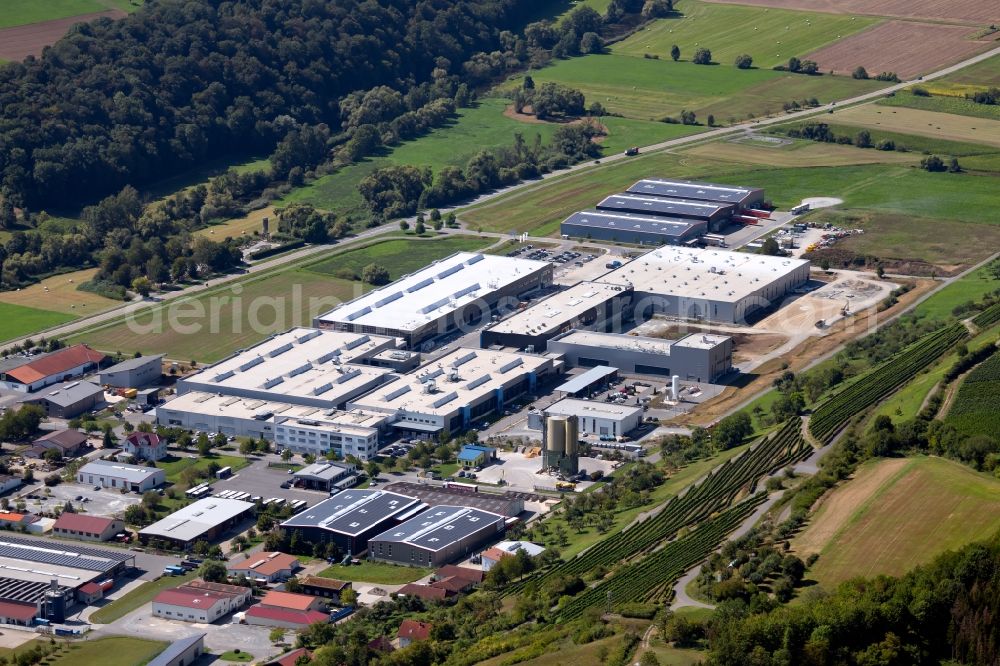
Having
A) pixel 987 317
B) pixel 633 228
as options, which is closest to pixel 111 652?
pixel 987 317

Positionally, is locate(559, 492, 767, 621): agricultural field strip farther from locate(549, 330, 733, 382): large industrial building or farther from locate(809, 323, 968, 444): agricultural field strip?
locate(549, 330, 733, 382): large industrial building

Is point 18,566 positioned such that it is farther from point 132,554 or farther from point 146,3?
point 146,3

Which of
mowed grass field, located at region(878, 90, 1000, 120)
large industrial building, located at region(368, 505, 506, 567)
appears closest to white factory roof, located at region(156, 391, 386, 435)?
large industrial building, located at region(368, 505, 506, 567)

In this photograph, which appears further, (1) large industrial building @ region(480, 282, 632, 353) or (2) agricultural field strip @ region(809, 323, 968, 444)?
(1) large industrial building @ region(480, 282, 632, 353)

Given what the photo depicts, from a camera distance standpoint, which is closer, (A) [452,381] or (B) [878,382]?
(B) [878,382]

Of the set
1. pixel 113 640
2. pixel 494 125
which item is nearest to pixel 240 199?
pixel 494 125

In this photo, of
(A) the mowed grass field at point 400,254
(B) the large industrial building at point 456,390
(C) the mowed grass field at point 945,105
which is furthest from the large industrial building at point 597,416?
(C) the mowed grass field at point 945,105

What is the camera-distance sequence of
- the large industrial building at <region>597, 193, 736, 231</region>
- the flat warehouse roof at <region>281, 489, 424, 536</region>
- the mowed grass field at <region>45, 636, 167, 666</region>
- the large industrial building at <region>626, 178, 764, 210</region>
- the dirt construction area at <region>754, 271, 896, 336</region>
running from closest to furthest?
the mowed grass field at <region>45, 636, 167, 666</region> → the flat warehouse roof at <region>281, 489, 424, 536</region> → the dirt construction area at <region>754, 271, 896, 336</region> → the large industrial building at <region>597, 193, 736, 231</region> → the large industrial building at <region>626, 178, 764, 210</region>

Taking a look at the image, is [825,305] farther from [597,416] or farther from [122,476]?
[122,476]
